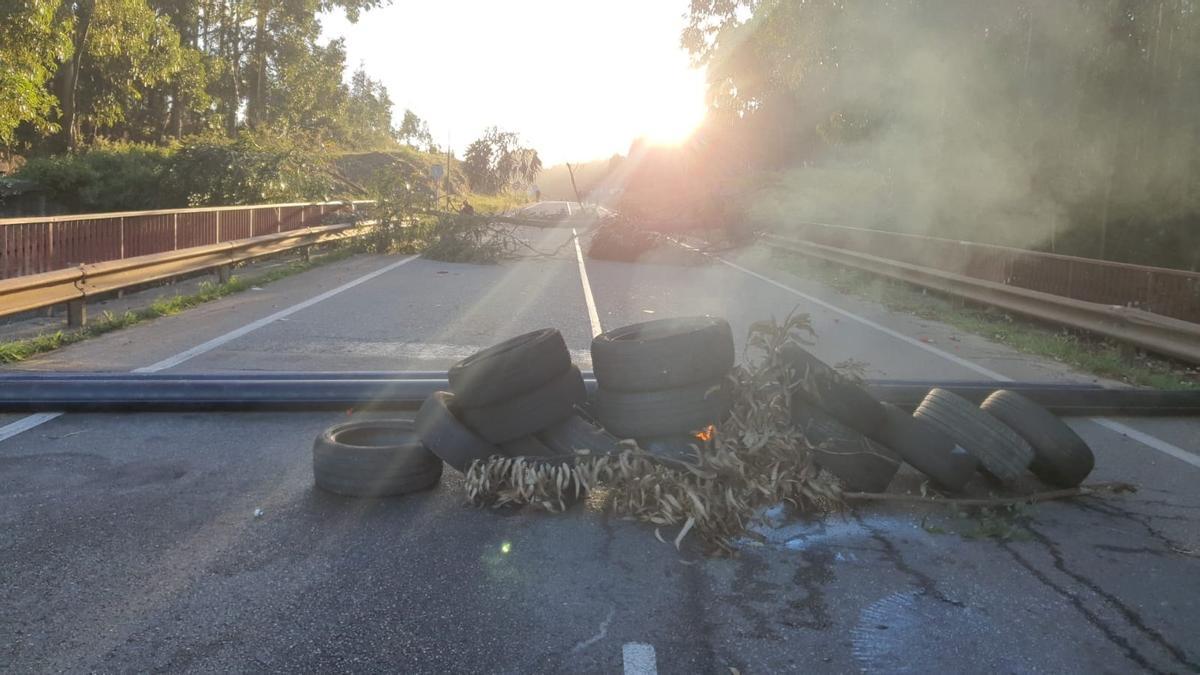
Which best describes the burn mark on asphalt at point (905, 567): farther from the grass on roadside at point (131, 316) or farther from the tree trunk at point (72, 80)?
the tree trunk at point (72, 80)

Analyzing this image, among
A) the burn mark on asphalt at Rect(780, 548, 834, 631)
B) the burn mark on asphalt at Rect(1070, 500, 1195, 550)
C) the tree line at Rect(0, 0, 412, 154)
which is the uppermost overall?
the tree line at Rect(0, 0, 412, 154)

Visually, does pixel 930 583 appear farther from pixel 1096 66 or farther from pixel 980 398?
pixel 1096 66

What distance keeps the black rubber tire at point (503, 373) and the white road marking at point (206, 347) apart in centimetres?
298

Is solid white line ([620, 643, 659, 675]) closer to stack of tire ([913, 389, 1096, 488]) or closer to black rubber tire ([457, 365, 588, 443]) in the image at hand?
black rubber tire ([457, 365, 588, 443])

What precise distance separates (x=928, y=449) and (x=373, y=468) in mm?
2923

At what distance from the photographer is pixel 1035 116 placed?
648 inches

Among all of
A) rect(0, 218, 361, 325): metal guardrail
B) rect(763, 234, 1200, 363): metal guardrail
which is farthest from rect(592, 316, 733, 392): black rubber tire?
rect(0, 218, 361, 325): metal guardrail

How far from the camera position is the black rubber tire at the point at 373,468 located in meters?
5.05

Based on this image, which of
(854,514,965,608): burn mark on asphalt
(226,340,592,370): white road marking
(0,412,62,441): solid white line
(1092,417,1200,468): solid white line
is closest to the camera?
(854,514,965,608): burn mark on asphalt

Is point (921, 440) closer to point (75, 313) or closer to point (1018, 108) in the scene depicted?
point (75, 313)

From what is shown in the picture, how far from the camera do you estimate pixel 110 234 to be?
41.1ft

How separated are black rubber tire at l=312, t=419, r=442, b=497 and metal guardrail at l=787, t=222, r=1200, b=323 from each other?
28.4ft

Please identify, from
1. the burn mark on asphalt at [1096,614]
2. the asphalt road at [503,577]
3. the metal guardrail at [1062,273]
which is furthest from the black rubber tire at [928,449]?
the metal guardrail at [1062,273]

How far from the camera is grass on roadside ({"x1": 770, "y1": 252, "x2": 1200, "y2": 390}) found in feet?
30.9
